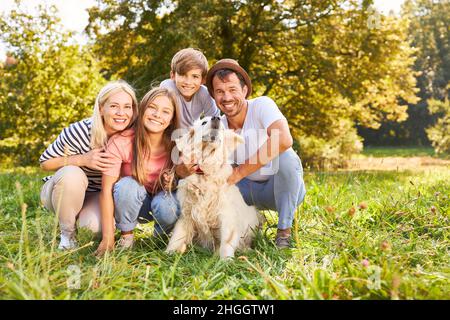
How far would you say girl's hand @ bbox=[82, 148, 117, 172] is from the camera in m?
3.20

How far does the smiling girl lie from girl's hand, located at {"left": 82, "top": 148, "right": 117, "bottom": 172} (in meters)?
0.03

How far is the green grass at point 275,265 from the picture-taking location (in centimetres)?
213

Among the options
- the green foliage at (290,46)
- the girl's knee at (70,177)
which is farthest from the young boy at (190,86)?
the green foliage at (290,46)

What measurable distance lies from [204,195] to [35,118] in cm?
1242

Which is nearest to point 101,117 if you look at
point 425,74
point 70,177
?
point 70,177

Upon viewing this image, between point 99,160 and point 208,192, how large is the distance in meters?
0.86

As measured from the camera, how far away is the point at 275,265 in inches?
110

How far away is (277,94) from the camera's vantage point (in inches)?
522

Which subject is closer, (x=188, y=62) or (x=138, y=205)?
(x=138, y=205)

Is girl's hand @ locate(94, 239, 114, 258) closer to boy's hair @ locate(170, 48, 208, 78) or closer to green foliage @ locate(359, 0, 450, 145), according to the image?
boy's hair @ locate(170, 48, 208, 78)

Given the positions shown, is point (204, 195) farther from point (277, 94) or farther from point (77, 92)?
point (77, 92)

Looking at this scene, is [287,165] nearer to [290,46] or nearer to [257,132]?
[257,132]

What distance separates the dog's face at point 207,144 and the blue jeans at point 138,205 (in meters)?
0.38
